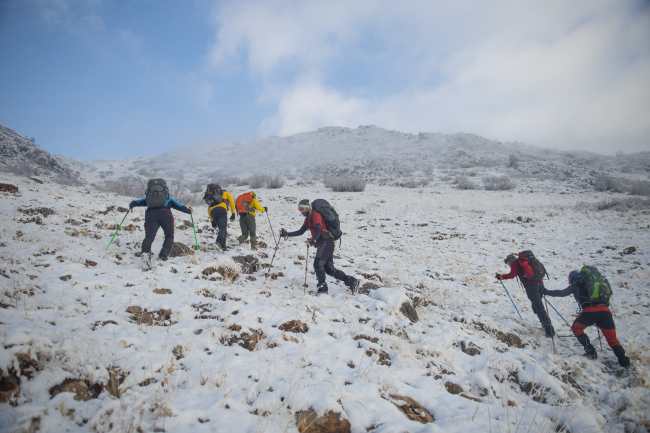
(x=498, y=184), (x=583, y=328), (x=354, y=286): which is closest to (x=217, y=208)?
(x=354, y=286)

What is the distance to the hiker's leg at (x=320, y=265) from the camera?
19.5ft

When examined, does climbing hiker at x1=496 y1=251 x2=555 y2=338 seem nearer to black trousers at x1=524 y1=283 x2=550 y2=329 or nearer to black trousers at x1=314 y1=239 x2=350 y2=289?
black trousers at x1=524 y1=283 x2=550 y2=329

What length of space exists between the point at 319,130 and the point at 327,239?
6242cm

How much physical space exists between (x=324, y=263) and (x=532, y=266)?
4563mm

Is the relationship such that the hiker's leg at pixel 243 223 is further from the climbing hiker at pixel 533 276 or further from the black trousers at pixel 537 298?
the black trousers at pixel 537 298

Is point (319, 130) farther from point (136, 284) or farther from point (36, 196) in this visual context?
point (136, 284)

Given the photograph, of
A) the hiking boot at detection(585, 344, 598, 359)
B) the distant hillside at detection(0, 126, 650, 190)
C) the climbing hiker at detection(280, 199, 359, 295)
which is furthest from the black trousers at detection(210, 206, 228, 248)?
the distant hillside at detection(0, 126, 650, 190)

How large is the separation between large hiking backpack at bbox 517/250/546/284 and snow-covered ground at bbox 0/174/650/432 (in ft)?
3.37

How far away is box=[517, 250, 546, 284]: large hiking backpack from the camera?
5.64 meters

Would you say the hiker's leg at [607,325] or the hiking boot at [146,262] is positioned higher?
the hiking boot at [146,262]

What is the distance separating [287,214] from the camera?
53.8 feet

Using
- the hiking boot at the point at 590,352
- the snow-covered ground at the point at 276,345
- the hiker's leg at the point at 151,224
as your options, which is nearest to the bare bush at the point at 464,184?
the snow-covered ground at the point at 276,345

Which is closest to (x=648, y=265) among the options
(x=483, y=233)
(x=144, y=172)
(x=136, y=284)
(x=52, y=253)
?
(x=483, y=233)

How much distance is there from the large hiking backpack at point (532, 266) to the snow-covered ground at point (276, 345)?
1026 mm
